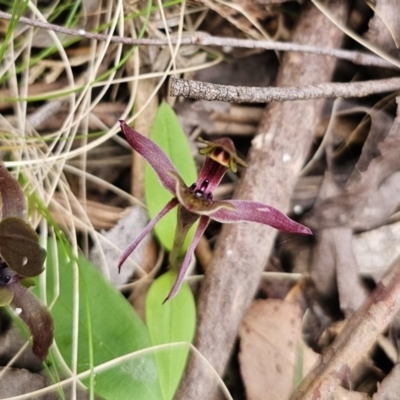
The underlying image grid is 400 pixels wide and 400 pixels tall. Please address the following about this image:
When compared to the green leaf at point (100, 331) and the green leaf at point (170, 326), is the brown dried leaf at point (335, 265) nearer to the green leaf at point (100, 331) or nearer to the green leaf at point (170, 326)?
the green leaf at point (170, 326)

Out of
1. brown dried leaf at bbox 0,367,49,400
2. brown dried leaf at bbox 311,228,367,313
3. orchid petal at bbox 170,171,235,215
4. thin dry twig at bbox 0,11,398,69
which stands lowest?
brown dried leaf at bbox 0,367,49,400

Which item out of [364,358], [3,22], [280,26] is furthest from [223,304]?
[3,22]

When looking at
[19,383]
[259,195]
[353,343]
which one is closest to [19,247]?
[19,383]

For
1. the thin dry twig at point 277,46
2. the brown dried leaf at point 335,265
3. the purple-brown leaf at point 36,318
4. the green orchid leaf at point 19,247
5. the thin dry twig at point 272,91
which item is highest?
the thin dry twig at point 277,46

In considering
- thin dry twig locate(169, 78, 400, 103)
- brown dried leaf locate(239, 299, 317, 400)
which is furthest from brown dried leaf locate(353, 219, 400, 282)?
thin dry twig locate(169, 78, 400, 103)

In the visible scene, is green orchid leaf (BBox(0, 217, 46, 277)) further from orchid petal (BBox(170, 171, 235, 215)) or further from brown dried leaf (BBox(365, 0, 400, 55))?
brown dried leaf (BBox(365, 0, 400, 55))

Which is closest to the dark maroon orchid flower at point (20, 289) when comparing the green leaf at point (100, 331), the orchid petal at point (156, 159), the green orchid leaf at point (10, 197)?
the green orchid leaf at point (10, 197)

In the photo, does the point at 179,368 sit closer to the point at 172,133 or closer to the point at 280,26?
the point at 172,133
